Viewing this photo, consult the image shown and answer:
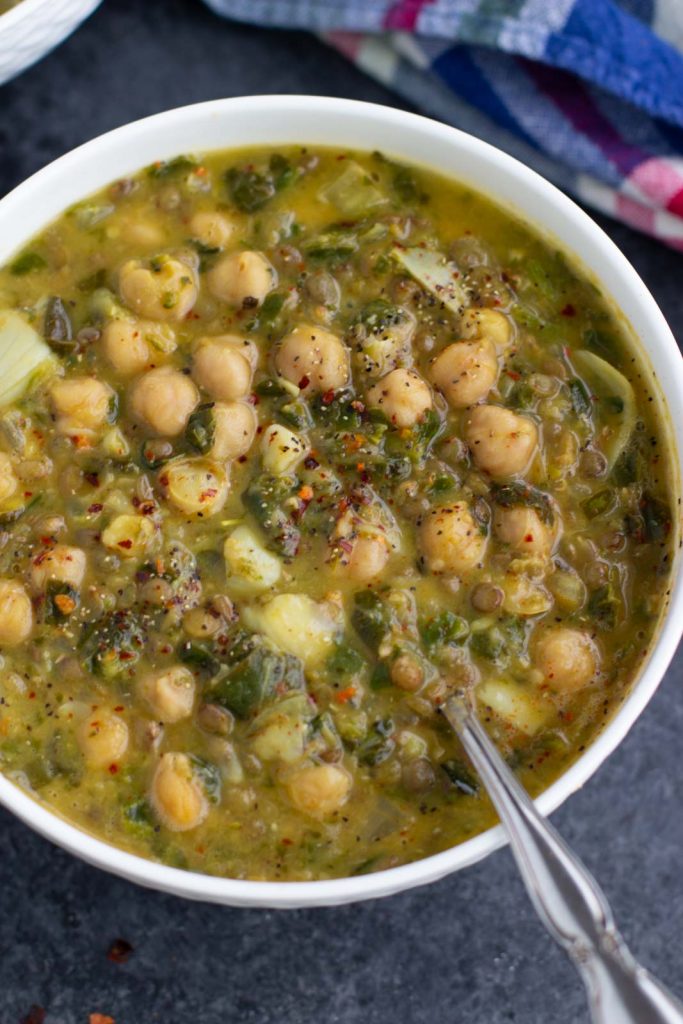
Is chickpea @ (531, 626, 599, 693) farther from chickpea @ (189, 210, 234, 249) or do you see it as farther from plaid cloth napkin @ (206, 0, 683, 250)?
plaid cloth napkin @ (206, 0, 683, 250)

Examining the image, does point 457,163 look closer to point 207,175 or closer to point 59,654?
point 207,175

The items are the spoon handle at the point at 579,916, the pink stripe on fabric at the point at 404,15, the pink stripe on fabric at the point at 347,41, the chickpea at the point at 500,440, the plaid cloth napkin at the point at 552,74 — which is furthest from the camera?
the pink stripe on fabric at the point at 347,41

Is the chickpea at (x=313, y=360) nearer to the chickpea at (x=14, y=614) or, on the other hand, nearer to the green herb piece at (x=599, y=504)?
the green herb piece at (x=599, y=504)

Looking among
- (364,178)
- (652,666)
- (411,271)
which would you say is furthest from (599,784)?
(364,178)

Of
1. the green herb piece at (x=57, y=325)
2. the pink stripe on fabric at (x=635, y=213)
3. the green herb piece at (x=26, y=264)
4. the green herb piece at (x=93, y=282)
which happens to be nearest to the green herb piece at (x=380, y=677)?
the green herb piece at (x=57, y=325)

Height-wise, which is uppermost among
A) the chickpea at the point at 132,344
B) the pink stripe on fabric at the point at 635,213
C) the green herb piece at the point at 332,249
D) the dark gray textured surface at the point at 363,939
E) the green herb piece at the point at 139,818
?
the pink stripe on fabric at the point at 635,213

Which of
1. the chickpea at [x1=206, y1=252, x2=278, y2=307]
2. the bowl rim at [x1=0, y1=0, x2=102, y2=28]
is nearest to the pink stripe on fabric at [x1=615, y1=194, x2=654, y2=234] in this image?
the chickpea at [x1=206, y1=252, x2=278, y2=307]
